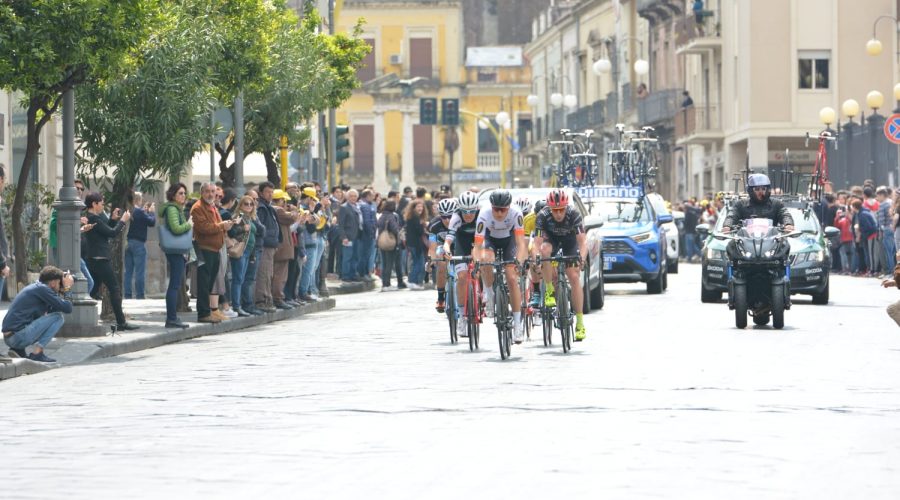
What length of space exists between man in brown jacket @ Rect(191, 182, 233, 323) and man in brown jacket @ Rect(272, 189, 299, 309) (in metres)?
2.73

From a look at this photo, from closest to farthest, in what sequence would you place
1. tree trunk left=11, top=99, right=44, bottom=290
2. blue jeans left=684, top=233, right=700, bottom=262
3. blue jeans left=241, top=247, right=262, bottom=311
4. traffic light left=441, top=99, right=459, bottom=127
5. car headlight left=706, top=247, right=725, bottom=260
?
tree trunk left=11, top=99, right=44, bottom=290 → blue jeans left=241, top=247, right=262, bottom=311 → car headlight left=706, top=247, right=725, bottom=260 → blue jeans left=684, top=233, right=700, bottom=262 → traffic light left=441, top=99, right=459, bottom=127

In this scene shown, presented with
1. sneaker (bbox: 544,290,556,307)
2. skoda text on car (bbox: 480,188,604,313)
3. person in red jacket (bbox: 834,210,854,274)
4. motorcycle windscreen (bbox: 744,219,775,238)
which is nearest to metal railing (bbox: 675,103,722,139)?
person in red jacket (bbox: 834,210,854,274)

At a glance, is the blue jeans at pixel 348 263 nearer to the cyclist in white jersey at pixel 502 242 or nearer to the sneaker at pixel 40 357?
the cyclist in white jersey at pixel 502 242

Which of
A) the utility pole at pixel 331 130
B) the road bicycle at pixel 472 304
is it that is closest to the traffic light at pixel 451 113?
the utility pole at pixel 331 130

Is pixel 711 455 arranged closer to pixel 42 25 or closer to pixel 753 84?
pixel 42 25

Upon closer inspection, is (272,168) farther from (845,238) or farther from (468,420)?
(468,420)

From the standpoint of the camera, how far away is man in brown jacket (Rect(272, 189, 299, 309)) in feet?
85.8

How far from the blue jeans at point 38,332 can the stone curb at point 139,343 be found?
0.26 meters

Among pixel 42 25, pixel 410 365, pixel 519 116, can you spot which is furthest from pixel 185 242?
pixel 519 116

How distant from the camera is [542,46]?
333 ft

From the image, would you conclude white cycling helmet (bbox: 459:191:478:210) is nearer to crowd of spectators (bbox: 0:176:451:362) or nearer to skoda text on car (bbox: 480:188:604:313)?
crowd of spectators (bbox: 0:176:451:362)

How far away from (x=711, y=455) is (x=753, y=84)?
1963 inches

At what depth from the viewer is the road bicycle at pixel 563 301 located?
1812cm

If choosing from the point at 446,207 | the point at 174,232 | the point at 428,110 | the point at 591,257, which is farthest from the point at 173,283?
the point at 428,110
